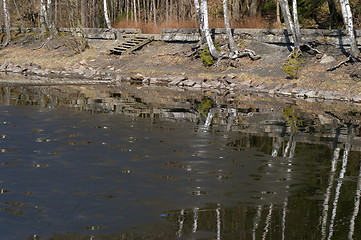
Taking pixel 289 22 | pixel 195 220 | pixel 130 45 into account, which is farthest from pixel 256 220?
pixel 130 45

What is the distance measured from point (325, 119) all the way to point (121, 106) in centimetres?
710

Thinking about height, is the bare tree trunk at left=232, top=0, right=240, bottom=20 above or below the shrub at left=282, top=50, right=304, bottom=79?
above

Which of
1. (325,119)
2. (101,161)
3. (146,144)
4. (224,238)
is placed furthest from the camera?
(325,119)

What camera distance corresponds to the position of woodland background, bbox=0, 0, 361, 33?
35469 millimetres

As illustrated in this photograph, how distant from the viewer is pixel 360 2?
32.9 m

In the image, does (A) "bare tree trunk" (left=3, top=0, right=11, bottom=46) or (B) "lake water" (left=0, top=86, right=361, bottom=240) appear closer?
(B) "lake water" (left=0, top=86, right=361, bottom=240)

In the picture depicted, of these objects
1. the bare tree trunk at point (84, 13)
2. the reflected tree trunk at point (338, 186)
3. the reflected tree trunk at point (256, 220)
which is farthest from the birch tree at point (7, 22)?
the reflected tree trunk at point (256, 220)

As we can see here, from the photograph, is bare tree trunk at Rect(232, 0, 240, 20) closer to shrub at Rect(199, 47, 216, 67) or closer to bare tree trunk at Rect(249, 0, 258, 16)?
bare tree trunk at Rect(249, 0, 258, 16)

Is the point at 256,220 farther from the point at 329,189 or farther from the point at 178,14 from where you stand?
the point at 178,14

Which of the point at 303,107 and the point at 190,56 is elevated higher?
the point at 190,56

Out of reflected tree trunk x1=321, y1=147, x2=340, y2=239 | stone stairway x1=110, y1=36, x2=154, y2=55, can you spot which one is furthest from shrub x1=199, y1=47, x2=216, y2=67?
reflected tree trunk x1=321, y1=147, x2=340, y2=239

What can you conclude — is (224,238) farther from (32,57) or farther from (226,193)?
(32,57)

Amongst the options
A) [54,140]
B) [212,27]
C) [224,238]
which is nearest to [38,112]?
[54,140]

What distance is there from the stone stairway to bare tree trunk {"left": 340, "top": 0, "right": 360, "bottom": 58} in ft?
48.5
